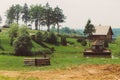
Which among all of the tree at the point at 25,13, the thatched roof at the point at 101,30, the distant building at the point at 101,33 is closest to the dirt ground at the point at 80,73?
the distant building at the point at 101,33

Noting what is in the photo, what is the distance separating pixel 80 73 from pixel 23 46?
155 feet

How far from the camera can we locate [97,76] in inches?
1250

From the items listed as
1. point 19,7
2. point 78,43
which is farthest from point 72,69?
point 19,7

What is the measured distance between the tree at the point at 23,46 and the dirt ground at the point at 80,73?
139ft

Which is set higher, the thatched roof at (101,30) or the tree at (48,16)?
the tree at (48,16)

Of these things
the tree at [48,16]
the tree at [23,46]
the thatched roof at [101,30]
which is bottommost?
the tree at [23,46]

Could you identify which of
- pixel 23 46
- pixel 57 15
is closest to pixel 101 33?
pixel 57 15

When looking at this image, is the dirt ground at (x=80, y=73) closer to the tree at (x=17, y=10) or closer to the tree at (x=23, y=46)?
the tree at (x=23, y=46)

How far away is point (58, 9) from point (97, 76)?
123030 mm

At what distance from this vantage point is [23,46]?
7962cm

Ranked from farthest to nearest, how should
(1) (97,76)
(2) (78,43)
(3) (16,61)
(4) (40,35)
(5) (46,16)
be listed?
(5) (46,16) < (2) (78,43) < (4) (40,35) < (3) (16,61) < (1) (97,76)

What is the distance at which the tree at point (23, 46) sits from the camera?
79.1 meters

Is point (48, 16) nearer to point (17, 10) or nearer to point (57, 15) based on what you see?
point (57, 15)

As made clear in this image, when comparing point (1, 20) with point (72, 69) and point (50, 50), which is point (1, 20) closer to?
point (50, 50)
